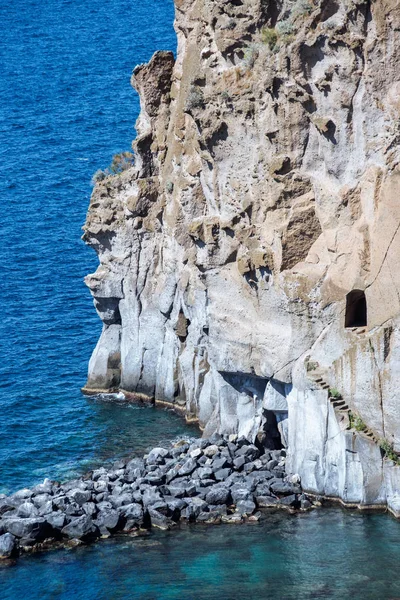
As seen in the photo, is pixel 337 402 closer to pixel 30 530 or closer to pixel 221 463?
pixel 221 463

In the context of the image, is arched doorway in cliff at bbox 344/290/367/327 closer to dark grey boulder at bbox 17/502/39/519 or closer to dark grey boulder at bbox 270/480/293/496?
dark grey boulder at bbox 270/480/293/496

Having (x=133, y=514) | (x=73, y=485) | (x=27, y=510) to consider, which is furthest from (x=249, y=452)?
(x=27, y=510)

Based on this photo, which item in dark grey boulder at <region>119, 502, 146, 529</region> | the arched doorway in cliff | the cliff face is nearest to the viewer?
the cliff face

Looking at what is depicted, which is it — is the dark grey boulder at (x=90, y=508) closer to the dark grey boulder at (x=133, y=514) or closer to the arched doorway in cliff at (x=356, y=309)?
the dark grey boulder at (x=133, y=514)

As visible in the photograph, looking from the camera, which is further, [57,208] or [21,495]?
[57,208]

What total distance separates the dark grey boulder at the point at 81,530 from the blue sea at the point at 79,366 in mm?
656

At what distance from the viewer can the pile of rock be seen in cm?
5709

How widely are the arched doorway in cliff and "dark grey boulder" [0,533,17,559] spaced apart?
15232 mm

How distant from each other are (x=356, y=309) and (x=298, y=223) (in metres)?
4.11

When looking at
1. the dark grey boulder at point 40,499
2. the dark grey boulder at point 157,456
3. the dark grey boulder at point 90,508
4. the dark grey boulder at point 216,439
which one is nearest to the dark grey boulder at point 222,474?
the dark grey boulder at point 216,439

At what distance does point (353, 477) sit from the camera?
189ft

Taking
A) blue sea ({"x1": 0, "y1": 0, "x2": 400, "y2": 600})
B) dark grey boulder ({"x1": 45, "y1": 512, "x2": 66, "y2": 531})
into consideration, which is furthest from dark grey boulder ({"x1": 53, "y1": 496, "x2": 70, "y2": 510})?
blue sea ({"x1": 0, "y1": 0, "x2": 400, "y2": 600})

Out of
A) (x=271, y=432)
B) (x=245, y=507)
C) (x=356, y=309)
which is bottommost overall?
(x=245, y=507)

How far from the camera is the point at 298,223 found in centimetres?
5891
